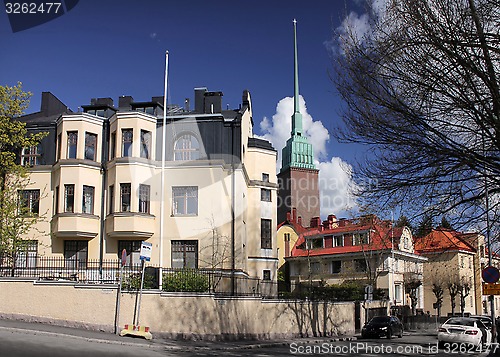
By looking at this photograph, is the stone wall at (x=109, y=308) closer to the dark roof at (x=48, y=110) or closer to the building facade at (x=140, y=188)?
the building facade at (x=140, y=188)

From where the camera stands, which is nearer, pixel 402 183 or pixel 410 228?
pixel 402 183

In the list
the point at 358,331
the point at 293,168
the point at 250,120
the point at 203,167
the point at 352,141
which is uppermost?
the point at 293,168

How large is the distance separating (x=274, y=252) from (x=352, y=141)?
26.3 metres

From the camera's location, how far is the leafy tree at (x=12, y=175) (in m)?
26.3

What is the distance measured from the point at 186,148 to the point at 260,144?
7187mm

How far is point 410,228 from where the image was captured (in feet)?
42.9

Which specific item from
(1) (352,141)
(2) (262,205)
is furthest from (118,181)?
(1) (352,141)

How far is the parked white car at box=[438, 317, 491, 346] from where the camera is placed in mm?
23734

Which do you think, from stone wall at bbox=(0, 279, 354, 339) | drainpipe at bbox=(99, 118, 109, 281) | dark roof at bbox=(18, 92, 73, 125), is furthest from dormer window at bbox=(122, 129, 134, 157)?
stone wall at bbox=(0, 279, 354, 339)

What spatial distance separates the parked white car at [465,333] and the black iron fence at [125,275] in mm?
8600

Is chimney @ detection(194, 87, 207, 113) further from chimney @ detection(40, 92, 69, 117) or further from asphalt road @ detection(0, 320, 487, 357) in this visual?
asphalt road @ detection(0, 320, 487, 357)

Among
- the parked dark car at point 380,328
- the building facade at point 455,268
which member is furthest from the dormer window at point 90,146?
the building facade at point 455,268

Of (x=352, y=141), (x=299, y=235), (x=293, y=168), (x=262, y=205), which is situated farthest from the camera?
(x=293, y=168)

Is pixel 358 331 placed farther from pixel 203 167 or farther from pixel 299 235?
pixel 299 235
